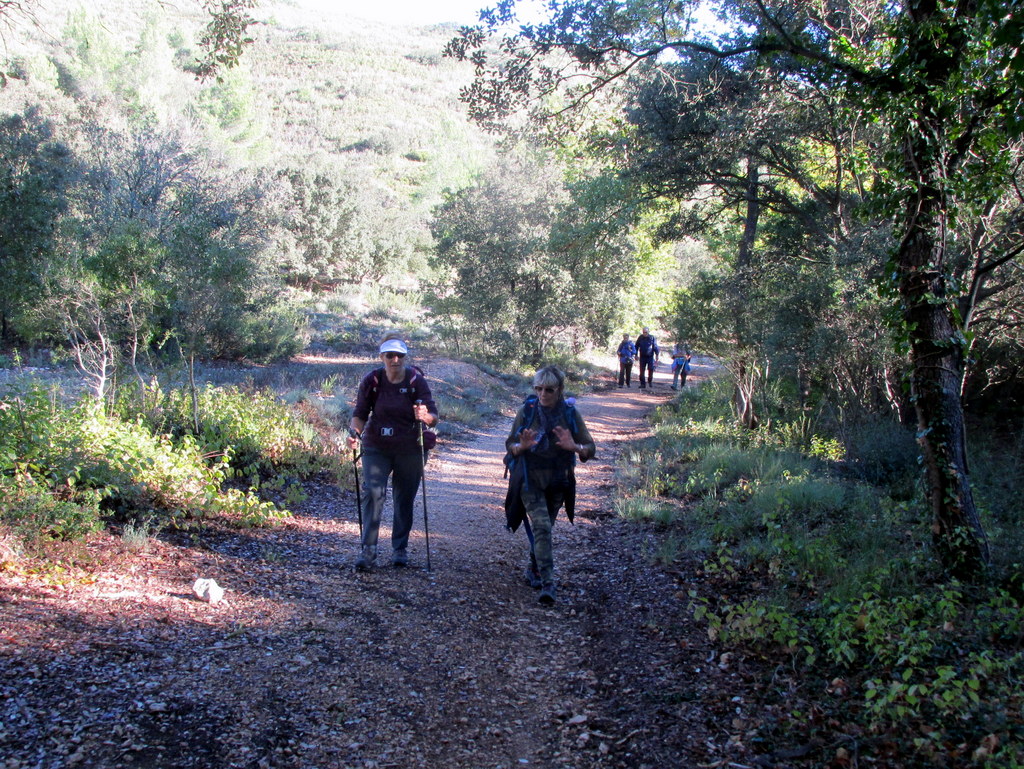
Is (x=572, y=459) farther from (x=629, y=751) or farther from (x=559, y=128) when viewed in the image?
(x=559, y=128)

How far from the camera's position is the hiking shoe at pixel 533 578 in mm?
6035

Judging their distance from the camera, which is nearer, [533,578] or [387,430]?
[387,430]

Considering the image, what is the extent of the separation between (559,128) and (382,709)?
7.11 m

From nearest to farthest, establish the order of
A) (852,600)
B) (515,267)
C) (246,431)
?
(852,600)
(246,431)
(515,267)

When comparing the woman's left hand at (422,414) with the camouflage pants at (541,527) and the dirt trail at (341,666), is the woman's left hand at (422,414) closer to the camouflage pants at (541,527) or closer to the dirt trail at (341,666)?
the camouflage pants at (541,527)

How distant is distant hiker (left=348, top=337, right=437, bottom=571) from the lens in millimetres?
6004

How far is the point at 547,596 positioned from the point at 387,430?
186 centimetres

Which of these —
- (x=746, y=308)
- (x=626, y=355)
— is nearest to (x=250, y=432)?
(x=746, y=308)

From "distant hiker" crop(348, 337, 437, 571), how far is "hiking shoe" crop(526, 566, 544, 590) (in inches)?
44.7

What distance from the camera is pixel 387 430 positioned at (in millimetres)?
5988

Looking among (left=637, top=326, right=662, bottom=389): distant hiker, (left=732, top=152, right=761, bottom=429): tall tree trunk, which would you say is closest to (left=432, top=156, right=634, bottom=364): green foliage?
(left=637, top=326, right=662, bottom=389): distant hiker

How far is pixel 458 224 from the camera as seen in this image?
22562 millimetres

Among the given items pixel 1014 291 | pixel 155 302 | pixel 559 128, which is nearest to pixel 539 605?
pixel 559 128

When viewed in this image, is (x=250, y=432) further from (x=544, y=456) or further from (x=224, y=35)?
(x=544, y=456)
